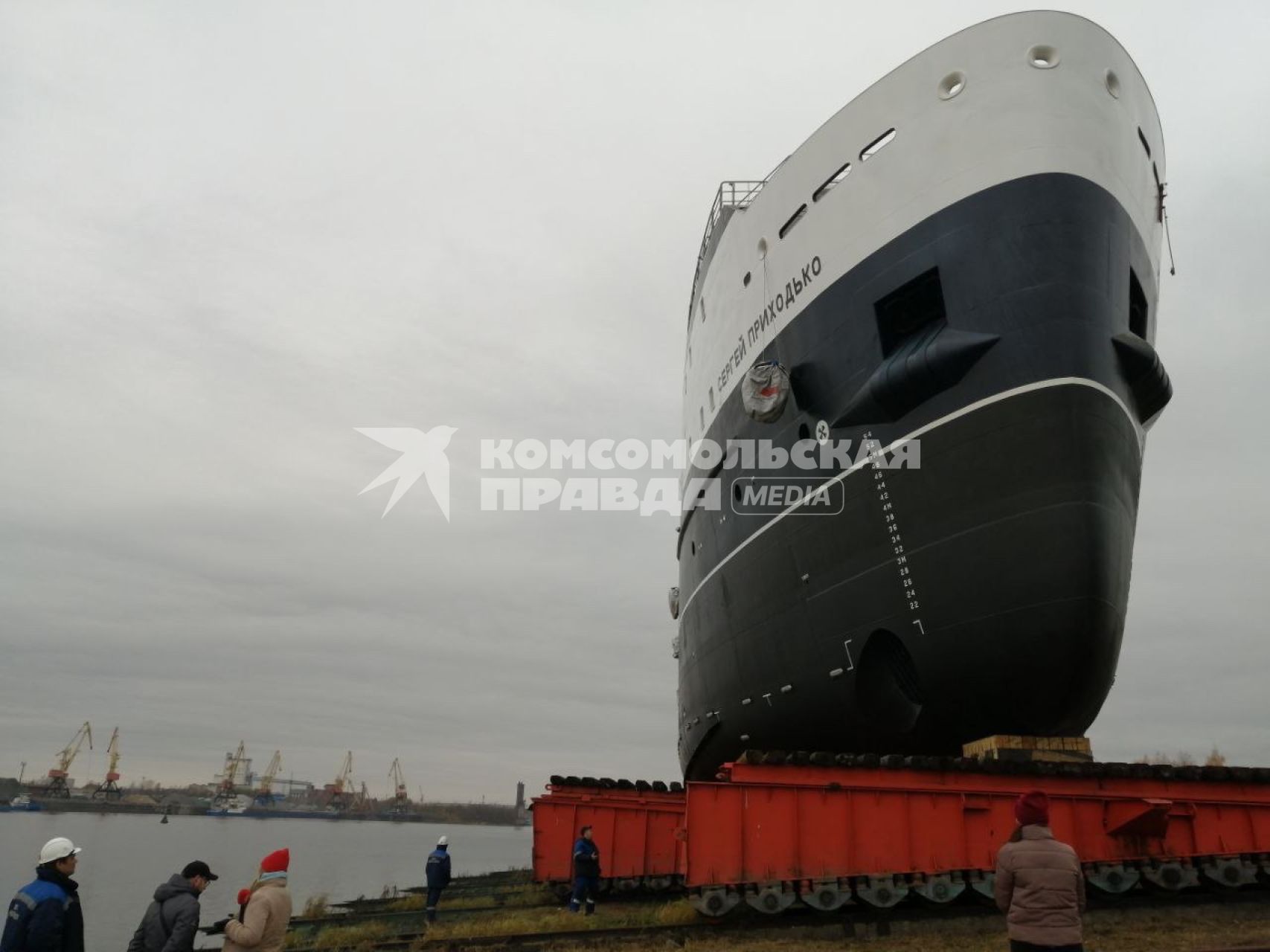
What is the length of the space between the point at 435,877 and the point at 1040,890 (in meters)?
9.65

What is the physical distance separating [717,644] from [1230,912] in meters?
7.55

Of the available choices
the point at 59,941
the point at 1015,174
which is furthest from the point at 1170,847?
the point at 59,941

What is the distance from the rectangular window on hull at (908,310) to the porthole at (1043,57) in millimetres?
2472

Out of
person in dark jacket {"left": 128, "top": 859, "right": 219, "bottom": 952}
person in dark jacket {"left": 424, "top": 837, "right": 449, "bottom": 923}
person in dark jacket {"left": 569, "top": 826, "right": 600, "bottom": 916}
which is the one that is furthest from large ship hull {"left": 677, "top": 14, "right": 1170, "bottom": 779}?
A: person in dark jacket {"left": 128, "top": 859, "right": 219, "bottom": 952}

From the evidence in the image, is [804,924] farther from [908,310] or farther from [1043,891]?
[908,310]

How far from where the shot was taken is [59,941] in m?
4.05

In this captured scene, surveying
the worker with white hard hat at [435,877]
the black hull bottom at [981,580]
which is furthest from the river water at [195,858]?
the black hull bottom at [981,580]

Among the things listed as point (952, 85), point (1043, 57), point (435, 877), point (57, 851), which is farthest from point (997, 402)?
point (435, 877)

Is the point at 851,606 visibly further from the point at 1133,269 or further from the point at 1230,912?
the point at 1133,269

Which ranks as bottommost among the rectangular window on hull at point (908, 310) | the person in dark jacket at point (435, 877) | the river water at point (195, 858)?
the river water at point (195, 858)

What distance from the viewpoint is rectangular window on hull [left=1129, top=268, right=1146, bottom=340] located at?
10.1m

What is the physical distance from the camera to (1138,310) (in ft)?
33.8

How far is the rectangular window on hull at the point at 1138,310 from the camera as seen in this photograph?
33.2 ft

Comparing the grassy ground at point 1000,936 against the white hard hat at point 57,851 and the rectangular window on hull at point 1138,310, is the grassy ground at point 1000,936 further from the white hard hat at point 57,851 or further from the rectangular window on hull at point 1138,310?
the rectangular window on hull at point 1138,310
